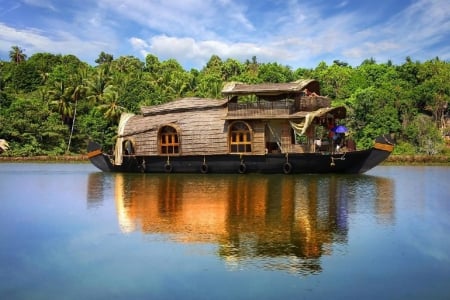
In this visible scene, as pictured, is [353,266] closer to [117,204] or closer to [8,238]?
[8,238]

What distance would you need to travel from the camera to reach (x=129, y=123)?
23016mm

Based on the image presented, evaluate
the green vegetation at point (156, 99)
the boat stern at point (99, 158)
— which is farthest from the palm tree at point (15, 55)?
the boat stern at point (99, 158)

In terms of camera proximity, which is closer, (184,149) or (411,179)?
(411,179)

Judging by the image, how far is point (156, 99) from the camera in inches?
1575

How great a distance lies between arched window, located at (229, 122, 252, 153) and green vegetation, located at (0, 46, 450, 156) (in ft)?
52.8

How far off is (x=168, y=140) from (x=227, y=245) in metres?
14.7

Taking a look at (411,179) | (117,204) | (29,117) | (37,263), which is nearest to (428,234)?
(37,263)

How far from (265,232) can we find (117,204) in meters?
4.80

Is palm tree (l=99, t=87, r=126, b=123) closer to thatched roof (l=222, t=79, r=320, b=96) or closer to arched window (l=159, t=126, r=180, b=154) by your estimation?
arched window (l=159, t=126, r=180, b=154)

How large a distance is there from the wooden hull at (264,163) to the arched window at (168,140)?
42cm

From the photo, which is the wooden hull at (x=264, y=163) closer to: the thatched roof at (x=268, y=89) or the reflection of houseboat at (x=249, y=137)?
the reflection of houseboat at (x=249, y=137)

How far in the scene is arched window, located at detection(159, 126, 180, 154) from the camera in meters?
21.5

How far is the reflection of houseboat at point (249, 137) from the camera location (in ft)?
63.2

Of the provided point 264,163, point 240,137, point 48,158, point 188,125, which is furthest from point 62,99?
point 264,163
